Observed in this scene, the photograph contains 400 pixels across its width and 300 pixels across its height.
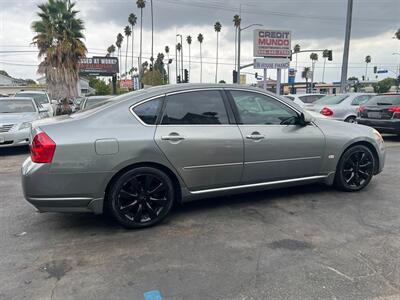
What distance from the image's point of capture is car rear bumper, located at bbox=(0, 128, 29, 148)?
8.51 metres

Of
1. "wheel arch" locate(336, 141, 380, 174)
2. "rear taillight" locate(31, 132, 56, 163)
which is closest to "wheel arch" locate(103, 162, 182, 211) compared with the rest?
"rear taillight" locate(31, 132, 56, 163)

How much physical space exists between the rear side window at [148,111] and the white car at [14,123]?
17.7 feet

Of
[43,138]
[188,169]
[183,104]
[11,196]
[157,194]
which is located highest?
[183,104]

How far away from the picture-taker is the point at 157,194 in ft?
12.5

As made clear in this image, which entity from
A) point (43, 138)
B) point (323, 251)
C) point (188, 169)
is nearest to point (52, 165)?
point (43, 138)

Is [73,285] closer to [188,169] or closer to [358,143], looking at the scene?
[188,169]

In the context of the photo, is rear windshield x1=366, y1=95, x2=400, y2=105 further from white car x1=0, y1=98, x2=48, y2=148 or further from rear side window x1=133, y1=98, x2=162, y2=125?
white car x1=0, y1=98, x2=48, y2=148

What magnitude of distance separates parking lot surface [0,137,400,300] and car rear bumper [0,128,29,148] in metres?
4.46

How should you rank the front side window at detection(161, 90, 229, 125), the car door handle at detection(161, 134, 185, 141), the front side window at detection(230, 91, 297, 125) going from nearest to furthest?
the car door handle at detection(161, 134, 185, 141) → the front side window at detection(161, 90, 229, 125) → the front side window at detection(230, 91, 297, 125)

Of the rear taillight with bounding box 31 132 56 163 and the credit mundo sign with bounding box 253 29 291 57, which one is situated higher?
the credit mundo sign with bounding box 253 29 291 57

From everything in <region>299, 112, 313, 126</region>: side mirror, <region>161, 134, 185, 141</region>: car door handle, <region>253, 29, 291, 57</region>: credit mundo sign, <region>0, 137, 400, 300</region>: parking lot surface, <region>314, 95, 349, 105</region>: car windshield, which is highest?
<region>253, 29, 291, 57</region>: credit mundo sign

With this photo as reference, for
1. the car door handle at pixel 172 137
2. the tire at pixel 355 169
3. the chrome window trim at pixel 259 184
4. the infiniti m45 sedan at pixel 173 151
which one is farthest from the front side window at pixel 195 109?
the tire at pixel 355 169

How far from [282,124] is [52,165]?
277 cm

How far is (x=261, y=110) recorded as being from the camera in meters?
4.35
